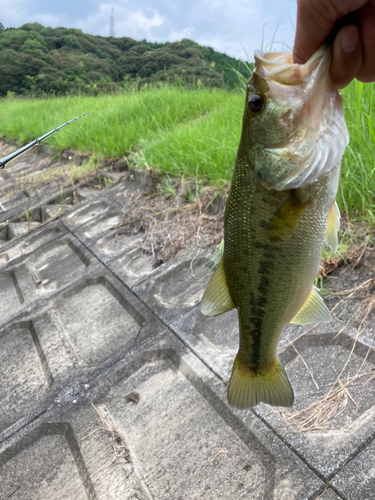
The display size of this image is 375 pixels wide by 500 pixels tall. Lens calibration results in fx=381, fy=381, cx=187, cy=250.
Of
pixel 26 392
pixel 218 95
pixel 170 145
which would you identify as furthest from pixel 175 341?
pixel 218 95

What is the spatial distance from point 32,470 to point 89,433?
0.29 metres

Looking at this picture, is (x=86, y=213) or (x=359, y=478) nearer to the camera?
(x=359, y=478)

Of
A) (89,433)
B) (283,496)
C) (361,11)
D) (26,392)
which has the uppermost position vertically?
(361,11)

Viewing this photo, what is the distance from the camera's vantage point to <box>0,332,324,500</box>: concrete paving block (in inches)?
57.8

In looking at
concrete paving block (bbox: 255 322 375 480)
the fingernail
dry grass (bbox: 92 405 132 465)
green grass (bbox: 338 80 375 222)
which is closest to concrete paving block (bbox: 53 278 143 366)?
dry grass (bbox: 92 405 132 465)

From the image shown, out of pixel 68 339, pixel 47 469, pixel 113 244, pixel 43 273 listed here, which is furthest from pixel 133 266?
pixel 47 469

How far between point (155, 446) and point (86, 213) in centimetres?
295

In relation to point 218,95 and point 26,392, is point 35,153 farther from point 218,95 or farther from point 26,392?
point 26,392

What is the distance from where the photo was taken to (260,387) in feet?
3.73

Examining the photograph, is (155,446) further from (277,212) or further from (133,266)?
(133,266)

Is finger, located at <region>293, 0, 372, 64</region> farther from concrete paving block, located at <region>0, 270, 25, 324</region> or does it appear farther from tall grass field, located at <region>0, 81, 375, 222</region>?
concrete paving block, located at <region>0, 270, 25, 324</region>

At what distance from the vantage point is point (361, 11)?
899mm

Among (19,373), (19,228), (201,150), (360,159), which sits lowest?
(19,373)

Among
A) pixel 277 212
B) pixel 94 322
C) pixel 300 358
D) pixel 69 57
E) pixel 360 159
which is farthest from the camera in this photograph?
pixel 69 57
